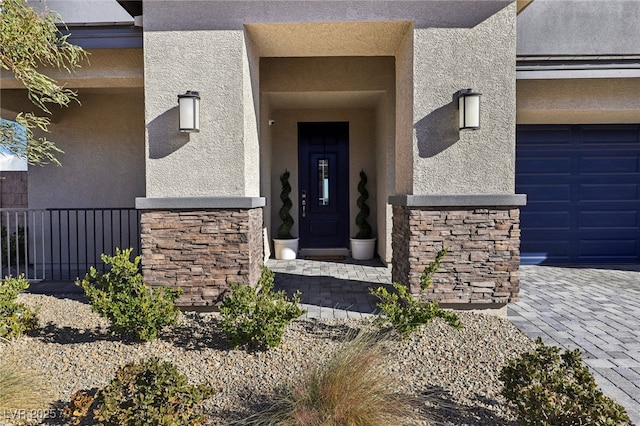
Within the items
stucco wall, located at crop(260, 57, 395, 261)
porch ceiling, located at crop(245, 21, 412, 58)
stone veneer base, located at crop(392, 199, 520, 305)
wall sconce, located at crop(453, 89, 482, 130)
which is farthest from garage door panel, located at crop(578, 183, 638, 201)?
porch ceiling, located at crop(245, 21, 412, 58)

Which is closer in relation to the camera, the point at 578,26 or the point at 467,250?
the point at 467,250

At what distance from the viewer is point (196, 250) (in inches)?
177

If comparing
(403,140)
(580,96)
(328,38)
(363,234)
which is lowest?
(363,234)

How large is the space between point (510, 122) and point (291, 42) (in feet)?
9.39

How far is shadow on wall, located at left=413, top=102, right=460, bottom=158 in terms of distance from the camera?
4.43 m

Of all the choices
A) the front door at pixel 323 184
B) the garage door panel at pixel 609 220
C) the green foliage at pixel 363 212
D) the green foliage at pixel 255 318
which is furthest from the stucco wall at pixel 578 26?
the green foliage at pixel 255 318

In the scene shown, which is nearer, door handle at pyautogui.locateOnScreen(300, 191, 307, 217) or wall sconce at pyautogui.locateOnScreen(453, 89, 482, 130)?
wall sconce at pyautogui.locateOnScreen(453, 89, 482, 130)

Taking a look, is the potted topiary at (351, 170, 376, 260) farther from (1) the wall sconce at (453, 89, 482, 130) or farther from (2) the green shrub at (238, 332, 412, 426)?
(2) the green shrub at (238, 332, 412, 426)

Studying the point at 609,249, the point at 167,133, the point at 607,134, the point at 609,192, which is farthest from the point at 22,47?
the point at 609,249

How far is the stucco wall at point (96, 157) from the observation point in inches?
280

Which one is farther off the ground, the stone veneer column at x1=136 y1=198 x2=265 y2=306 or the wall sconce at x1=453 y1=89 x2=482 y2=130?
the wall sconce at x1=453 y1=89 x2=482 y2=130

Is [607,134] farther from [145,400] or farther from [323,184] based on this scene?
[145,400]

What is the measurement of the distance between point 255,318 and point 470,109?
10.3 feet

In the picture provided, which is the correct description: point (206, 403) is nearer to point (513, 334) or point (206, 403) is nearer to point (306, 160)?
point (513, 334)
